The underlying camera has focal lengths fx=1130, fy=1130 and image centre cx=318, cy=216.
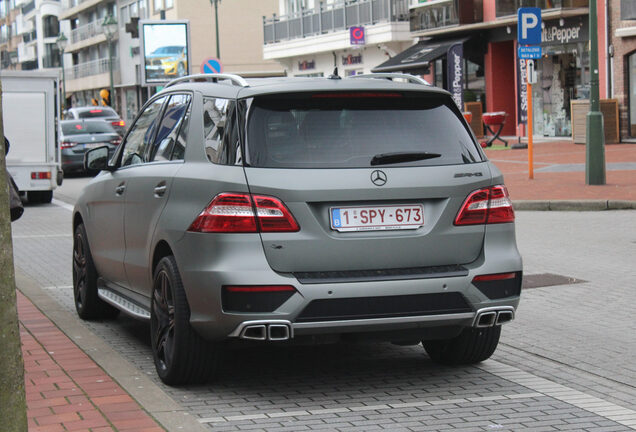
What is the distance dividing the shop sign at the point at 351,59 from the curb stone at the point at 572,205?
3158 cm

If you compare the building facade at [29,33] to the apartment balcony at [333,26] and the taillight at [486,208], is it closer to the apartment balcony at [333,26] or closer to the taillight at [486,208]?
the apartment balcony at [333,26]

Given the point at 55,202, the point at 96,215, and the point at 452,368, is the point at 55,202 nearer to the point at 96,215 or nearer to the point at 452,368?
the point at 96,215

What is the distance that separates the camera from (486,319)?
19.2ft

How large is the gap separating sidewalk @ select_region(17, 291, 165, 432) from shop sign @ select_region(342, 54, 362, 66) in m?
41.5

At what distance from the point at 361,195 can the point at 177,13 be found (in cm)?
6280

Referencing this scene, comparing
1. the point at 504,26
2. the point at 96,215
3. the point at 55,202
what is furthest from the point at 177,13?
the point at 96,215

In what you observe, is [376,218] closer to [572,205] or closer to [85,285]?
[85,285]

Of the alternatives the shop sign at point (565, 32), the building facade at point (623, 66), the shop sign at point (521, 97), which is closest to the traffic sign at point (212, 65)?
the building facade at point (623, 66)

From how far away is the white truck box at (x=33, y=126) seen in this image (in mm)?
21562

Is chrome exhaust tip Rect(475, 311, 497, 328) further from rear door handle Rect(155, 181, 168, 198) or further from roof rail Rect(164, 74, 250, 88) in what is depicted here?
rear door handle Rect(155, 181, 168, 198)

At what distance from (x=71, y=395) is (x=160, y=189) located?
4.36ft

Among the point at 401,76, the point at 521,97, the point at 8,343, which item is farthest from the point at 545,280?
the point at 521,97

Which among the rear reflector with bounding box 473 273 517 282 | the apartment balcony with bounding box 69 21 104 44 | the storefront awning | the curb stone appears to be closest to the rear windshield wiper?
the rear reflector with bounding box 473 273 517 282

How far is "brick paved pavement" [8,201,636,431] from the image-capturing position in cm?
540
